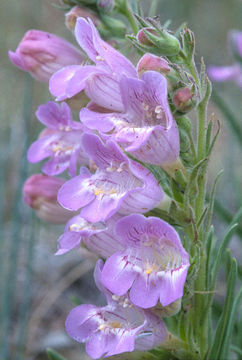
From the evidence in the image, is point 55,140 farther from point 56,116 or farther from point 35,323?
point 35,323

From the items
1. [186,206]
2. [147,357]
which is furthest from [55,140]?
[147,357]

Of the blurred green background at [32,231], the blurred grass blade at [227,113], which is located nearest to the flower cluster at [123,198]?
the blurred green background at [32,231]

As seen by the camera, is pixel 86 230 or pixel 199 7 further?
pixel 199 7

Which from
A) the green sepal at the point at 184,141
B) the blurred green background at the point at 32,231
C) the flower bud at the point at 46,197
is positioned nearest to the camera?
the green sepal at the point at 184,141

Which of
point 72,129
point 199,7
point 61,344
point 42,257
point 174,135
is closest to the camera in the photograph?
point 174,135

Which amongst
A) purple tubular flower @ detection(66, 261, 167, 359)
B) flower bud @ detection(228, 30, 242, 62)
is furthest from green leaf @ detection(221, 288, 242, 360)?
flower bud @ detection(228, 30, 242, 62)

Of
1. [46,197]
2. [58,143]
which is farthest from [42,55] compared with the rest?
[46,197]

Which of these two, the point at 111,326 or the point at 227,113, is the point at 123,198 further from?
the point at 227,113

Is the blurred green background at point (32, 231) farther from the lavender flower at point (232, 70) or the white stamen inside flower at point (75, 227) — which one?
the white stamen inside flower at point (75, 227)
